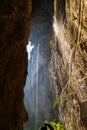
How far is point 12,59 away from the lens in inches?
384

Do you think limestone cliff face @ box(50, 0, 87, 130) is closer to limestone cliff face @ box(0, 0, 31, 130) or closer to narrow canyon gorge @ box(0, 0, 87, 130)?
narrow canyon gorge @ box(0, 0, 87, 130)

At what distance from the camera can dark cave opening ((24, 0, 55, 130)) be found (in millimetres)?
22125

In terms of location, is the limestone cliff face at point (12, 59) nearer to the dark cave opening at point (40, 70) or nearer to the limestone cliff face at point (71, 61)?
the limestone cliff face at point (71, 61)

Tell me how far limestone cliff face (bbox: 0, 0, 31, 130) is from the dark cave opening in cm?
1081

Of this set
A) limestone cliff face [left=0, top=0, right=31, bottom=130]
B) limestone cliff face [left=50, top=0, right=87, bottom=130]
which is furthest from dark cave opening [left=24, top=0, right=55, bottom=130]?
limestone cliff face [left=0, top=0, right=31, bottom=130]

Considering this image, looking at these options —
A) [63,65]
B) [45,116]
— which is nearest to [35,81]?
[45,116]

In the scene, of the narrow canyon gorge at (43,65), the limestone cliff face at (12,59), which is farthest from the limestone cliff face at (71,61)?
the limestone cliff face at (12,59)

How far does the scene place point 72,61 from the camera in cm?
1484

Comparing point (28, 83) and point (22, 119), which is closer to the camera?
point (22, 119)

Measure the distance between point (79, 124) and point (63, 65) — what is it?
15.1 feet

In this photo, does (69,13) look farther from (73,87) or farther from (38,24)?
(38,24)

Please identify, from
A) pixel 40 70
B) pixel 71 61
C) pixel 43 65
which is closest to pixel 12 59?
pixel 71 61

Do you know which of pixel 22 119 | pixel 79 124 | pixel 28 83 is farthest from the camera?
pixel 28 83

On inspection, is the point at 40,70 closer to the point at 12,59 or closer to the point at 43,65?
the point at 43,65
